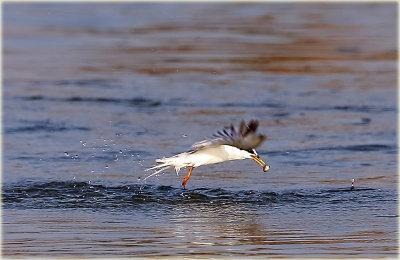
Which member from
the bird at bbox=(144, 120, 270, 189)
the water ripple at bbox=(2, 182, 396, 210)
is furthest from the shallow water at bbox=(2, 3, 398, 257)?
the bird at bbox=(144, 120, 270, 189)

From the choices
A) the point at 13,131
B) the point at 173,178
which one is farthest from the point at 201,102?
the point at 173,178

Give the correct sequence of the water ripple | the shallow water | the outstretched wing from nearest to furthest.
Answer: the shallow water, the outstretched wing, the water ripple

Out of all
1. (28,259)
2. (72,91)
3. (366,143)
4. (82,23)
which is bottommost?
(28,259)

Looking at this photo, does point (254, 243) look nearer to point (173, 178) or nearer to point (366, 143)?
point (173, 178)

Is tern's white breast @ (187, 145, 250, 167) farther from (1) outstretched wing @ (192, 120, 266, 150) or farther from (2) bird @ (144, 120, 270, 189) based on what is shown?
(1) outstretched wing @ (192, 120, 266, 150)

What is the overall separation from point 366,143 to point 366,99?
2.74 meters

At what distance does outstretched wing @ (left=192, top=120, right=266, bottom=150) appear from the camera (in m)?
7.78

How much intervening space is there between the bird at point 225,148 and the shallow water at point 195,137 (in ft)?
1.18

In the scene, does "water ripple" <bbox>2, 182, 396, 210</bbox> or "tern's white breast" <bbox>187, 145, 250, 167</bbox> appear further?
"tern's white breast" <bbox>187, 145, 250, 167</bbox>

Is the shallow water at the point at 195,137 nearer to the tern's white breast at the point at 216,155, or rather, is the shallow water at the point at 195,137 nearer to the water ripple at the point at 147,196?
the water ripple at the point at 147,196

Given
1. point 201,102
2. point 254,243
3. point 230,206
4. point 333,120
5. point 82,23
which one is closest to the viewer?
point 254,243

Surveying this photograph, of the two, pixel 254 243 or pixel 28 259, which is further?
pixel 254 243

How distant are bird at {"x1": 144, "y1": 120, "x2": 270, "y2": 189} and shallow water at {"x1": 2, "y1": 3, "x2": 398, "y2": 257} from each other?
1.18ft

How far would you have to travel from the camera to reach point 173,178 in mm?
10125
